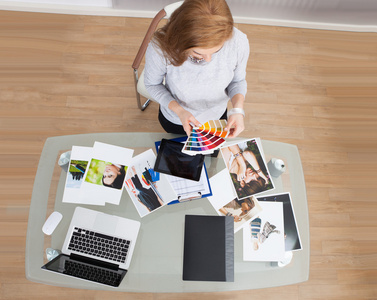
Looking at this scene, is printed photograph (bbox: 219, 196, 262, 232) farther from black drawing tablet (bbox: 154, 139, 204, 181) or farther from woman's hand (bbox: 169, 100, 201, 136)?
woman's hand (bbox: 169, 100, 201, 136)

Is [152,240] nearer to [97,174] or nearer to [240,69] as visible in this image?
[97,174]

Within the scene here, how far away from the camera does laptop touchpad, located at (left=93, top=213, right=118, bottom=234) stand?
1.46 m

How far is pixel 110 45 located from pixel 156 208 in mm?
1804

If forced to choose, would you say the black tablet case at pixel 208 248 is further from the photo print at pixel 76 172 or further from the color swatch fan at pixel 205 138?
the photo print at pixel 76 172

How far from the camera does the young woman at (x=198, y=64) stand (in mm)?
1039

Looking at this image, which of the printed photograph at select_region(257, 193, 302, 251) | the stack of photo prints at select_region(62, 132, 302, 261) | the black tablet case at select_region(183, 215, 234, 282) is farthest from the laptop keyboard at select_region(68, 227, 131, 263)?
the printed photograph at select_region(257, 193, 302, 251)

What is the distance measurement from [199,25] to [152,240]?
3.27 feet

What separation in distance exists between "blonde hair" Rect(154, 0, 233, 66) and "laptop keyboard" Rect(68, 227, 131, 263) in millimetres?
932

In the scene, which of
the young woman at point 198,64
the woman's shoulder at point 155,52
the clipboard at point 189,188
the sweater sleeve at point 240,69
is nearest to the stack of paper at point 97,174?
the clipboard at point 189,188

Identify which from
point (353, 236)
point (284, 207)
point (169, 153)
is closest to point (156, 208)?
point (169, 153)

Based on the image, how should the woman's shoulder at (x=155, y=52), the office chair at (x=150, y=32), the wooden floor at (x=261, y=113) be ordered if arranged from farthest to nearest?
the wooden floor at (x=261, y=113) → the office chair at (x=150, y=32) → the woman's shoulder at (x=155, y=52)

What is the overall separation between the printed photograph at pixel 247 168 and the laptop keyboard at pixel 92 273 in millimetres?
706

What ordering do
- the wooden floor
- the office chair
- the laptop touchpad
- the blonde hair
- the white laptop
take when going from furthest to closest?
the wooden floor, the office chair, the laptop touchpad, the white laptop, the blonde hair

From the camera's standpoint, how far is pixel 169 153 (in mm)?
1578
